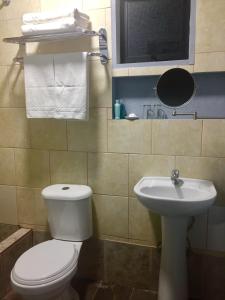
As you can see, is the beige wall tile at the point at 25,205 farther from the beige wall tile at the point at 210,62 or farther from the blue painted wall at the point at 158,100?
the beige wall tile at the point at 210,62

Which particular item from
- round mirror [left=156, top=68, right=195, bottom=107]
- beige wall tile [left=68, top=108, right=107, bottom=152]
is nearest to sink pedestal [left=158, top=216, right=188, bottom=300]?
beige wall tile [left=68, top=108, right=107, bottom=152]

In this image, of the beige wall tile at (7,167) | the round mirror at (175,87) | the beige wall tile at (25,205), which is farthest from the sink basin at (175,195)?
the beige wall tile at (7,167)

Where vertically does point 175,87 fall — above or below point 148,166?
above

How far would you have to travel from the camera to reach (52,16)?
1.62m

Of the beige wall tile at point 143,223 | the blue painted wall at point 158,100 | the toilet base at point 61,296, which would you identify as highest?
the blue painted wall at point 158,100

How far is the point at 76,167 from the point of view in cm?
198

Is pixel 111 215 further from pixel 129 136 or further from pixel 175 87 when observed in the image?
pixel 175 87

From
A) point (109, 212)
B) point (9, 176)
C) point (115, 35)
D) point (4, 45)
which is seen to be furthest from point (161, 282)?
point (4, 45)

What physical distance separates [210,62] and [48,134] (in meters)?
1.22

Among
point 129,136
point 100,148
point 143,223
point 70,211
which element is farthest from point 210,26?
point 70,211

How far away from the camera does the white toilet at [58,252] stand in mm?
1442

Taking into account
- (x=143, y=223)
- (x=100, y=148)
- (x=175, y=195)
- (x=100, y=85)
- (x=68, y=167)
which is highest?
(x=100, y=85)

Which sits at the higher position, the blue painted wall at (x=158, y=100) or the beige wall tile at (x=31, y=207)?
the blue painted wall at (x=158, y=100)

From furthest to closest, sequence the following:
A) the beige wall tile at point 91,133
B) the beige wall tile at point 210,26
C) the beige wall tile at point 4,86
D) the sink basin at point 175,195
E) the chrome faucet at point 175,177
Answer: the beige wall tile at point 4,86
the beige wall tile at point 91,133
the chrome faucet at point 175,177
the beige wall tile at point 210,26
the sink basin at point 175,195
